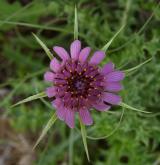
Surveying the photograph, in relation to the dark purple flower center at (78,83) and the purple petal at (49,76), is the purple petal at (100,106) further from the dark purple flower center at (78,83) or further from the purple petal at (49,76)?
the purple petal at (49,76)

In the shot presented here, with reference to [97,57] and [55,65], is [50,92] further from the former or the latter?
[97,57]

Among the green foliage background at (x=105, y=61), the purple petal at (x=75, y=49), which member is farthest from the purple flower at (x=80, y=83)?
the green foliage background at (x=105, y=61)

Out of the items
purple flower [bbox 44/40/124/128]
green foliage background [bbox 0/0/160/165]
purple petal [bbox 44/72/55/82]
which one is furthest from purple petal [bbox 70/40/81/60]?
green foliage background [bbox 0/0/160/165]

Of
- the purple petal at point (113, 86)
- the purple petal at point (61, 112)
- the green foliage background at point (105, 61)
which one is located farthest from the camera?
the green foliage background at point (105, 61)

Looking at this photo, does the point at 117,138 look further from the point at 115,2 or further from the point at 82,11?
the point at 115,2

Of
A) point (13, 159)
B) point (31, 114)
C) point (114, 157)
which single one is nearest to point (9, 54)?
point (31, 114)

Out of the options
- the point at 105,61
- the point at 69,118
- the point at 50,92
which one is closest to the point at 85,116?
the point at 69,118
